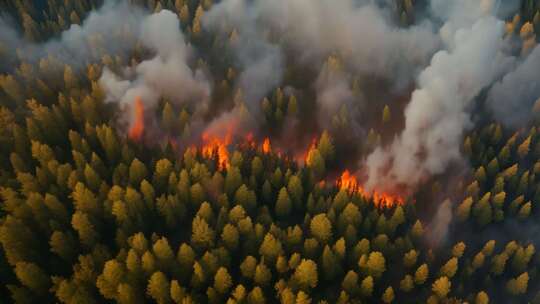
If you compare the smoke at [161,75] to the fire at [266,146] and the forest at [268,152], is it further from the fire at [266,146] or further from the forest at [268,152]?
the fire at [266,146]

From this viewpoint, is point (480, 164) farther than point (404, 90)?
No

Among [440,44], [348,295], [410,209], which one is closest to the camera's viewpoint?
[348,295]

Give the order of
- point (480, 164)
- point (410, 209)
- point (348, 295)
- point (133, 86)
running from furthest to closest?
point (133, 86), point (480, 164), point (410, 209), point (348, 295)

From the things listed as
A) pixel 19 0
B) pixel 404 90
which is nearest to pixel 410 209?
pixel 404 90

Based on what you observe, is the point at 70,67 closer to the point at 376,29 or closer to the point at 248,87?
the point at 248,87

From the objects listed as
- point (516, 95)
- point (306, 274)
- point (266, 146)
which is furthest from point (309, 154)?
point (516, 95)

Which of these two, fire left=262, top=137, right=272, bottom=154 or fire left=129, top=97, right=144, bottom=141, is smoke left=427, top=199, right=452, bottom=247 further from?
fire left=129, top=97, right=144, bottom=141
